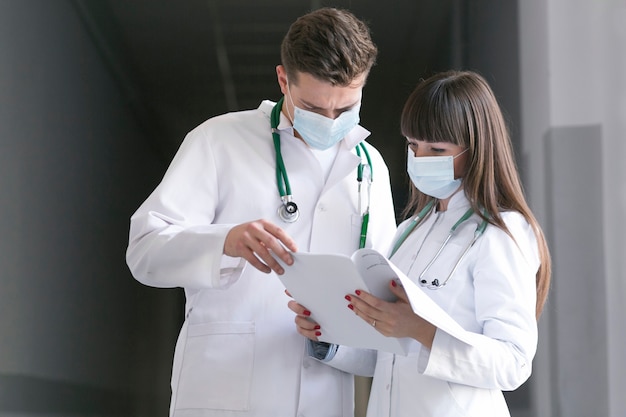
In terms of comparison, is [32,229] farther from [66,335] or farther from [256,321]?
[256,321]

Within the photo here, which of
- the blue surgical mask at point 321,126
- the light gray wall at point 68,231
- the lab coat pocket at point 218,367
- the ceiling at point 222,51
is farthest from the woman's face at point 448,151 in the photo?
the ceiling at point 222,51

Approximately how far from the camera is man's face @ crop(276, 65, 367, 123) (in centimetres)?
167

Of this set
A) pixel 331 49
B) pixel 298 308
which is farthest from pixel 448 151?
pixel 298 308

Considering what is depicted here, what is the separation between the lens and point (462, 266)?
1507mm

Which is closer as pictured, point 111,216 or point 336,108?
point 336,108

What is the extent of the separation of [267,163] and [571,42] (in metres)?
1.85

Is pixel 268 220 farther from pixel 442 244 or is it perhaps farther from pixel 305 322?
pixel 442 244

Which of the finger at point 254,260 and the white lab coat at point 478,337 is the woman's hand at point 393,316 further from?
the finger at point 254,260

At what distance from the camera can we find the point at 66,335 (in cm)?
362

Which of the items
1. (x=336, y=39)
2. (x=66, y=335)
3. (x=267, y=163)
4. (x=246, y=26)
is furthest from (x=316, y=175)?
(x=246, y=26)

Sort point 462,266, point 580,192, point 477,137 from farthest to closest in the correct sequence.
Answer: point 580,192, point 477,137, point 462,266

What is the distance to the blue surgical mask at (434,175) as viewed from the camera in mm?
1602

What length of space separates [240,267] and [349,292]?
10.4 inches

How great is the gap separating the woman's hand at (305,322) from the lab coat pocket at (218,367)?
0.13m
